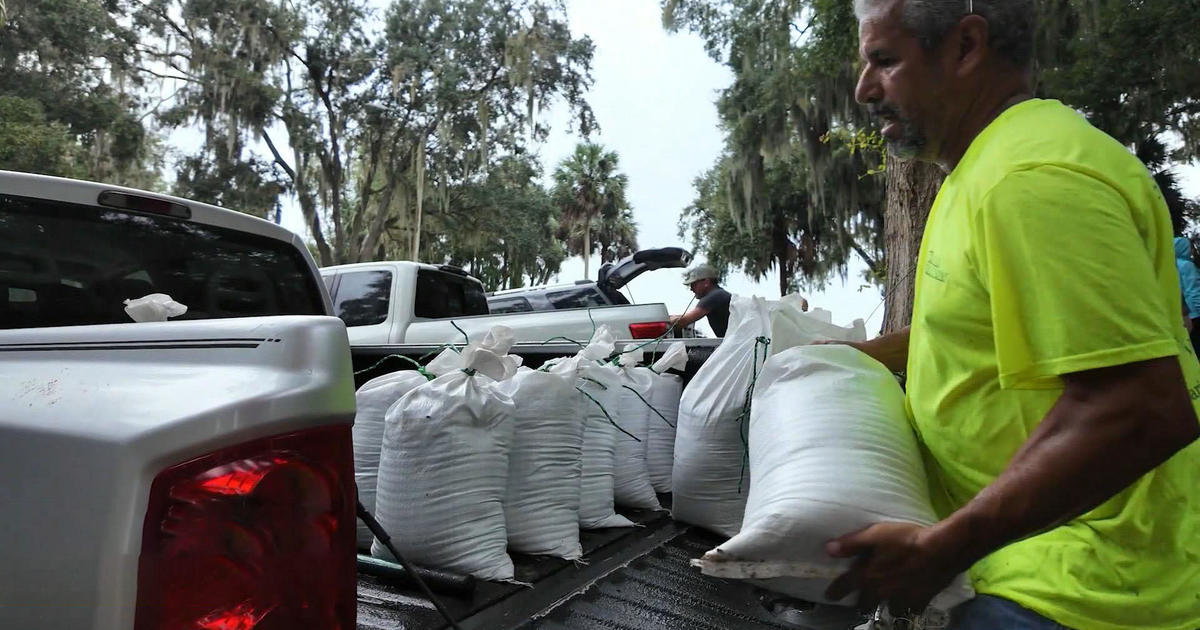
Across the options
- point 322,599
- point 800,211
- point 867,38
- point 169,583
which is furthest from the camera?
point 800,211

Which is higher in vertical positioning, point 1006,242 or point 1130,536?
point 1006,242

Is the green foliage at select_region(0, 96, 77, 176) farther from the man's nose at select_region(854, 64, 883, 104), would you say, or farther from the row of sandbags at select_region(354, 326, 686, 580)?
the man's nose at select_region(854, 64, 883, 104)

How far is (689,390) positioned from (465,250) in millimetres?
23302

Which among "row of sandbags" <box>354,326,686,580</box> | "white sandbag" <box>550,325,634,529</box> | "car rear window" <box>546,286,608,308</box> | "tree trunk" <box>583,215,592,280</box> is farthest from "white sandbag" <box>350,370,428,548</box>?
"tree trunk" <box>583,215,592,280</box>

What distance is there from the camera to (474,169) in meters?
22.8

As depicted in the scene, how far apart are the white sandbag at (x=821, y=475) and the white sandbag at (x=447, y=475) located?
876mm

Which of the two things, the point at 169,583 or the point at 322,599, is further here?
the point at 322,599

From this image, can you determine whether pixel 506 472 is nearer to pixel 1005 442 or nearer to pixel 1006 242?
pixel 1005 442

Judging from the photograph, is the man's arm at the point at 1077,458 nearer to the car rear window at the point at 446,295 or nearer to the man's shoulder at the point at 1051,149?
the man's shoulder at the point at 1051,149

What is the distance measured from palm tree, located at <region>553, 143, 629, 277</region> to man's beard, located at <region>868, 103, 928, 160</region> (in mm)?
40981

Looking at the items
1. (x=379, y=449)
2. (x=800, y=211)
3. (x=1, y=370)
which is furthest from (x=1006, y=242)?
(x=800, y=211)


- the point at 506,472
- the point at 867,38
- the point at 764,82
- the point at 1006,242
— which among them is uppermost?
the point at 764,82

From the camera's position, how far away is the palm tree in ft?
140

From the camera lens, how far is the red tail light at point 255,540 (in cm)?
98
